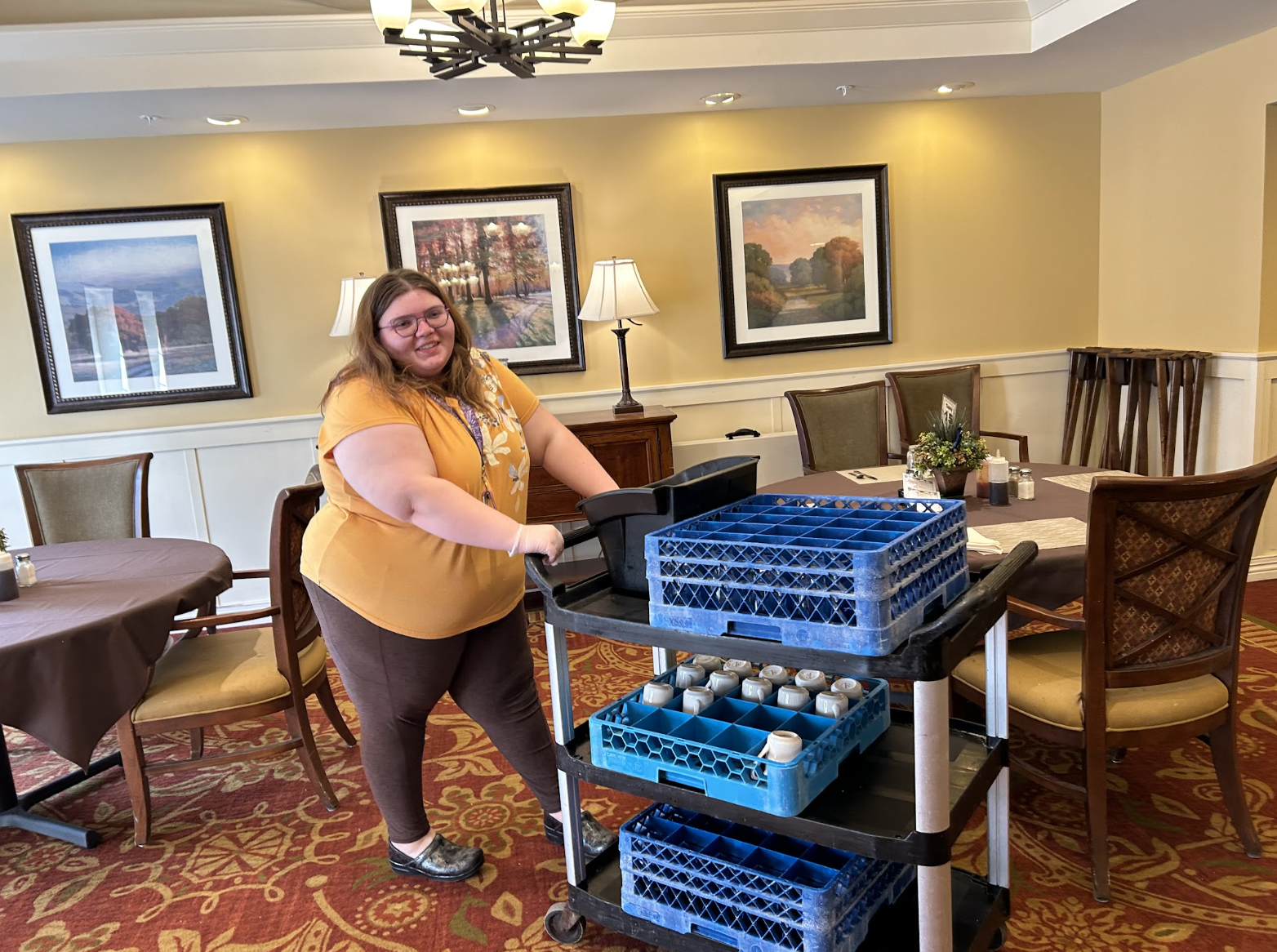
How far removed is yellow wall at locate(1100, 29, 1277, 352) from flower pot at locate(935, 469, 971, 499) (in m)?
2.33

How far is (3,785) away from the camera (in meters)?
3.00

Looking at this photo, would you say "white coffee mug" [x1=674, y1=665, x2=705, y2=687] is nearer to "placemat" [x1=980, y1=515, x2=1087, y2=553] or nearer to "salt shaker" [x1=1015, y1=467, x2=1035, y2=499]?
"placemat" [x1=980, y1=515, x2=1087, y2=553]

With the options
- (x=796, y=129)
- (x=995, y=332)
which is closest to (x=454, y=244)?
(x=796, y=129)

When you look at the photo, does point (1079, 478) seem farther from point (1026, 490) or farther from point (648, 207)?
point (648, 207)

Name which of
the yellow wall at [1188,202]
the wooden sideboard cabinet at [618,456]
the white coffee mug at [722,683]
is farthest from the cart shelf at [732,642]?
the yellow wall at [1188,202]

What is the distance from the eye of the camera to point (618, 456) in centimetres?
472

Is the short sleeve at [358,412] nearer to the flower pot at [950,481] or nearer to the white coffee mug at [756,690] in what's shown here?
the white coffee mug at [756,690]

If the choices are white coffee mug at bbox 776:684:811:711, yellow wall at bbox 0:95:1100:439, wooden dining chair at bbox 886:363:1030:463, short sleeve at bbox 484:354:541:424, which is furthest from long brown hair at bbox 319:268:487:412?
wooden dining chair at bbox 886:363:1030:463

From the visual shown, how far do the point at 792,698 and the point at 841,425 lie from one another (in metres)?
3.27

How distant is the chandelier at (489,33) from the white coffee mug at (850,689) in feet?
6.38

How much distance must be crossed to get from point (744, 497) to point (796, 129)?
12.2 feet

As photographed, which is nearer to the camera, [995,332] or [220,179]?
[220,179]

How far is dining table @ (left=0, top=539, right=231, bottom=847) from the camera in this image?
8.27 ft

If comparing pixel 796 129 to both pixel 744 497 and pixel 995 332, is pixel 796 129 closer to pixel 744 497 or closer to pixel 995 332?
pixel 995 332
